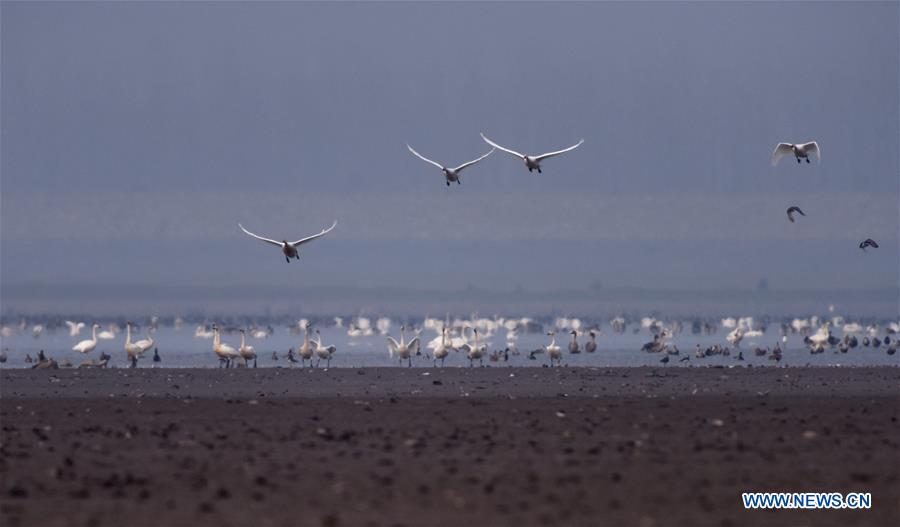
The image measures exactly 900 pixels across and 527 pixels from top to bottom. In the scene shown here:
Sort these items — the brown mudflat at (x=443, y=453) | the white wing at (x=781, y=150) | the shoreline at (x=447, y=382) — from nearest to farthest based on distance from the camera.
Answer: the brown mudflat at (x=443, y=453) → the shoreline at (x=447, y=382) → the white wing at (x=781, y=150)

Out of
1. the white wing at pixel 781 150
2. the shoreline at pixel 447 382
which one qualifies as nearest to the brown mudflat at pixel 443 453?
the shoreline at pixel 447 382

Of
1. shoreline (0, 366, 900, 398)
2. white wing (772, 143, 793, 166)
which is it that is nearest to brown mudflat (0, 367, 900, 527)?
shoreline (0, 366, 900, 398)

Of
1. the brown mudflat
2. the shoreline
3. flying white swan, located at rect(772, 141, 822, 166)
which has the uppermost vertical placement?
flying white swan, located at rect(772, 141, 822, 166)

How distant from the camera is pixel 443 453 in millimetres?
21000

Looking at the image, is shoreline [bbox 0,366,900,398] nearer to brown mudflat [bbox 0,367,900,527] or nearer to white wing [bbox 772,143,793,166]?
brown mudflat [bbox 0,367,900,527]

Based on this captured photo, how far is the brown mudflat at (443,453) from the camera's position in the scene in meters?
16.7

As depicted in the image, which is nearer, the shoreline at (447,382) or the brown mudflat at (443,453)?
the brown mudflat at (443,453)

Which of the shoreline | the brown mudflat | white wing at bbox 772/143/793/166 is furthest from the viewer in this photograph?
white wing at bbox 772/143/793/166

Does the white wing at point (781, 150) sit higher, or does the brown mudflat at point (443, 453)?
the white wing at point (781, 150)

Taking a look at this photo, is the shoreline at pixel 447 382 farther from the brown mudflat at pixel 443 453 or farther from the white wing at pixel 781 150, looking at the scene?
the white wing at pixel 781 150

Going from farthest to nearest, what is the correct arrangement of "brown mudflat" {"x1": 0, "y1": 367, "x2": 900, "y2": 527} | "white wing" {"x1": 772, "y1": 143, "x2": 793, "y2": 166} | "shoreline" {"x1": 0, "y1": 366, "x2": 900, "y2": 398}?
1. "white wing" {"x1": 772, "y1": 143, "x2": 793, "y2": 166}
2. "shoreline" {"x1": 0, "y1": 366, "x2": 900, "y2": 398}
3. "brown mudflat" {"x1": 0, "y1": 367, "x2": 900, "y2": 527}

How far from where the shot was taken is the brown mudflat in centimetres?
1670

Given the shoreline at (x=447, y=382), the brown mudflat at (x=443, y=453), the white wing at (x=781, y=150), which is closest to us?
the brown mudflat at (x=443, y=453)

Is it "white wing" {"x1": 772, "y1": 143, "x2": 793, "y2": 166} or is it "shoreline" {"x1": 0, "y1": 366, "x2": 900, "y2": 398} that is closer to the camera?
"shoreline" {"x1": 0, "y1": 366, "x2": 900, "y2": 398}
